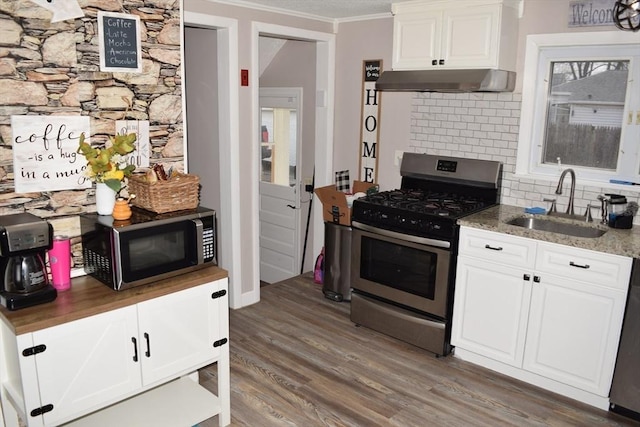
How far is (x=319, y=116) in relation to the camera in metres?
4.78

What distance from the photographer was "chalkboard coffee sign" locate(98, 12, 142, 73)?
250 cm

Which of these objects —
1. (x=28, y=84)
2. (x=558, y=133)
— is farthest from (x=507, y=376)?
(x=28, y=84)

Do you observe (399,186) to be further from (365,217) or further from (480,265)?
(480,265)

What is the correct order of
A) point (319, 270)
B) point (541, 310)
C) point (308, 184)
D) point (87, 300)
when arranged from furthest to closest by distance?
point (308, 184), point (319, 270), point (541, 310), point (87, 300)

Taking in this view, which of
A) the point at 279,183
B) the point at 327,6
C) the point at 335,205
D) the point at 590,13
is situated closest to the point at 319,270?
the point at 335,205

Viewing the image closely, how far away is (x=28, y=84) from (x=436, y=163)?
2.79 meters

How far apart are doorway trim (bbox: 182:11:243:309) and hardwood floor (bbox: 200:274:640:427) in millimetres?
504

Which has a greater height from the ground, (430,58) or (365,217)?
(430,58)

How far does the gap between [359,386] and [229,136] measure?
2001mm

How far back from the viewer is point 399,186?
14.5 ft

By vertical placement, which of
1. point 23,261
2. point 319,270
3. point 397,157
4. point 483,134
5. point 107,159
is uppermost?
point 483,134

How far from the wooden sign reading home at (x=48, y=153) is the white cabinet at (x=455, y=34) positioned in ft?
7.48

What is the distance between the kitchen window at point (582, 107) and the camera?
3285mm

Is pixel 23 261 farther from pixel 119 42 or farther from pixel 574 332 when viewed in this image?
pixel 574 332
